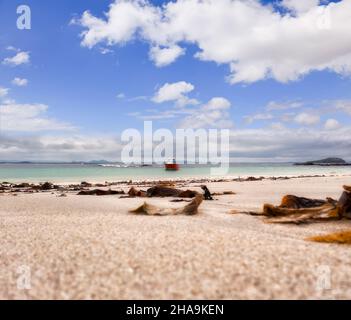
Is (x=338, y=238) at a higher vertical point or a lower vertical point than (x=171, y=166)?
lower

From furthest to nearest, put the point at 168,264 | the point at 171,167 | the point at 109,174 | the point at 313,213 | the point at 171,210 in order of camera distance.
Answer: the point at 171,167
the point at 109,174
the point at 171,210
the point at 313,213
the point at 168,264

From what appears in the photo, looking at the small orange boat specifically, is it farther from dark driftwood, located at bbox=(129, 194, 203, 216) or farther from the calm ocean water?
dark driftwood, located at bbox=(129, 194, 203, 216)

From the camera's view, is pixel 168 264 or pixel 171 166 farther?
pixel 171 166

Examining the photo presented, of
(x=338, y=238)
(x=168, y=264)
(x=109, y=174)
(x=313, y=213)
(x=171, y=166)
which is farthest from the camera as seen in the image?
(x=171, y=166)

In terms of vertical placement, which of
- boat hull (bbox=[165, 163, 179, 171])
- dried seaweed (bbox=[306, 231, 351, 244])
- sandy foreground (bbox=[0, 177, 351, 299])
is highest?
boat hull (bbox=[165, 163, 179, 171])

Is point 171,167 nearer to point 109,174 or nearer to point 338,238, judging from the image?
point 109,174

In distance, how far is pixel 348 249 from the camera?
386 cm

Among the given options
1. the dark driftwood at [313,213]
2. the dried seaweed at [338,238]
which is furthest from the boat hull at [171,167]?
the dried seaweed at [338,238]

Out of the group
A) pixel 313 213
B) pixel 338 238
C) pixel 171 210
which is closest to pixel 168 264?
pixel 338 238

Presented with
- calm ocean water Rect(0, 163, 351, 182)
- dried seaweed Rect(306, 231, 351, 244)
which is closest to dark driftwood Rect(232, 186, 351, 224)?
dried seaweed Rect(306, 231, 351, 244)

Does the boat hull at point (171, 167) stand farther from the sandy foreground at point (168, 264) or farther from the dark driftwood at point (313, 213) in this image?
the sandy foreground at point (168, 264)

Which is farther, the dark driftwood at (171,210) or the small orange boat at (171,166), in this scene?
the small orange boat at (171,166)

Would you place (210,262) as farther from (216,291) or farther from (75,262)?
(75,262)

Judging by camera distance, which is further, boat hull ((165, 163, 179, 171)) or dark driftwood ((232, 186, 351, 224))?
boat hull ((165, 163, 179, 171))
